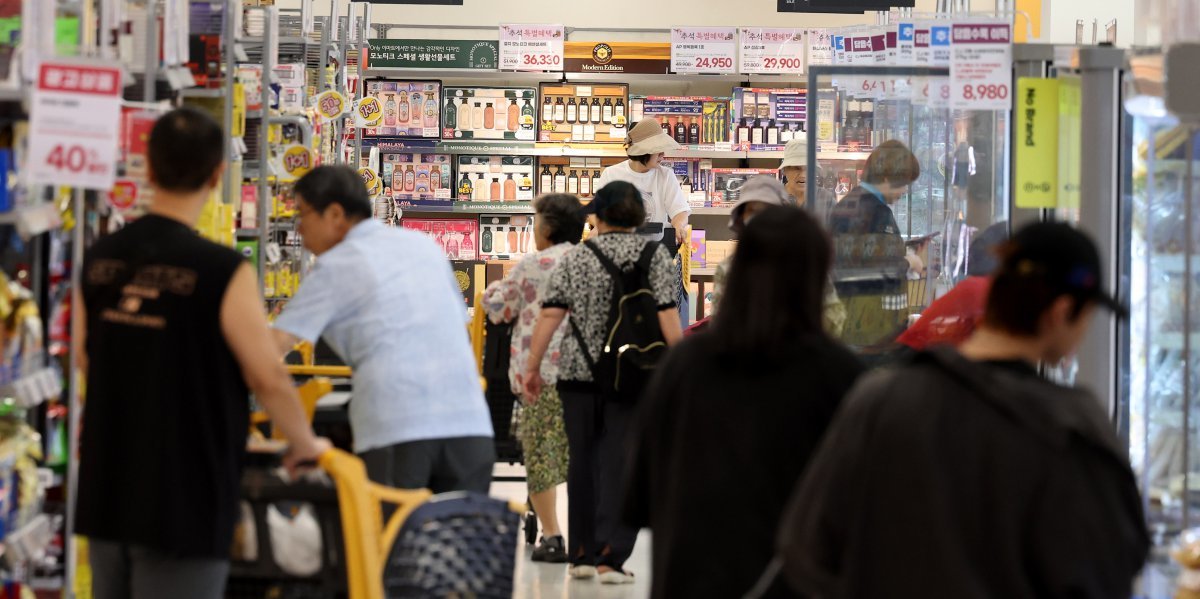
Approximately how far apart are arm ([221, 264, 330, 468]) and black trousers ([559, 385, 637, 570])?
2718 mm

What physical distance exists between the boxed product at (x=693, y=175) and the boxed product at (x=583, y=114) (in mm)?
469

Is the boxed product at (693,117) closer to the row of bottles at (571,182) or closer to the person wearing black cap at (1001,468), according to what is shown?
the row of bottles at (571,182)

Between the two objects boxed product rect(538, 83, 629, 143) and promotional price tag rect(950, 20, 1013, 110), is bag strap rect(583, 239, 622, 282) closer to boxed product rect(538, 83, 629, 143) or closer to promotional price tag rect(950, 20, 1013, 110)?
promotional price tag rect(950, 20, 1013, 110)

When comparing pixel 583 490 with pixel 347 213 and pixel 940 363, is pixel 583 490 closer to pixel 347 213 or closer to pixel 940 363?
pixel 347 213

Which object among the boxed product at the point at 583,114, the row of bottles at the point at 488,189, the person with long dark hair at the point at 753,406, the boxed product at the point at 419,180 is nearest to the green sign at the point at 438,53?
the boxed product at the point at 583,114

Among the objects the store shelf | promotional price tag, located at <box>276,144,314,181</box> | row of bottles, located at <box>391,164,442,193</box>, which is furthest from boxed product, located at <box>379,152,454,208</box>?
promotional price tag, located at <box>276,144,314,181</box>

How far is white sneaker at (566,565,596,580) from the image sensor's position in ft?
20.0

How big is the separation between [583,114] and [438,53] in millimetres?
1164

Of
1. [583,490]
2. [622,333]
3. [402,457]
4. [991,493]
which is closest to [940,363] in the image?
[991,493]

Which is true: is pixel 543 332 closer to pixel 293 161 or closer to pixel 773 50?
pixel 293 161

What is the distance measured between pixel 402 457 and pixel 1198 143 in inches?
86.8

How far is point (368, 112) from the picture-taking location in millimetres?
9695

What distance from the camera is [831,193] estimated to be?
18.6 ft

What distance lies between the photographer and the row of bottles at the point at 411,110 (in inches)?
450
